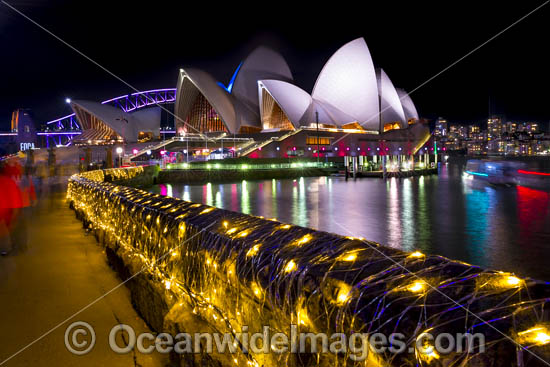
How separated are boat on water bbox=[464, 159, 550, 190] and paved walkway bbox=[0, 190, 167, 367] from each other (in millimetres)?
22354

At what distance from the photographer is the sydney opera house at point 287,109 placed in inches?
2363

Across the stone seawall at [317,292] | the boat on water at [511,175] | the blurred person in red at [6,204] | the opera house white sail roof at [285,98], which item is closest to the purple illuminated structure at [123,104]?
the opera house white sail roof at [285,98]

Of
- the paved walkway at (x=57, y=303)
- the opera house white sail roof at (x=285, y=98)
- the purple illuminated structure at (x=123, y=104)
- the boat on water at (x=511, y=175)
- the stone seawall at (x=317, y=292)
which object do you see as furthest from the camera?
the purple illuminated structure at (x=123, y=104)

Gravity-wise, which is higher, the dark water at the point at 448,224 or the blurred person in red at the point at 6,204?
the blurred person in red at the point at 6,204

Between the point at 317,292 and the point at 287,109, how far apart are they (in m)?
Answer: 60.7

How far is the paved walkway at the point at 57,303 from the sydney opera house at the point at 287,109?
4998 centimetres

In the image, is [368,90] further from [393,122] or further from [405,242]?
[405,242]

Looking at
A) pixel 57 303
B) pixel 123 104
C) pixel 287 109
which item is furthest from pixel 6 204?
pixel 123 104

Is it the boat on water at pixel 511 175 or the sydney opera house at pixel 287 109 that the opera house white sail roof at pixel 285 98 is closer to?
the sydney opera house at pixel 287 109

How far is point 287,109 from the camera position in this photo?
60719 millimetres

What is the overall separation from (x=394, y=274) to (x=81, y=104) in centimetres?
7364

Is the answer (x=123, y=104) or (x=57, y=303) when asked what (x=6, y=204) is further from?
(x=123, y=104)

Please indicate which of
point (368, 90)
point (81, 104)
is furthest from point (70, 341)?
point (81, 104)

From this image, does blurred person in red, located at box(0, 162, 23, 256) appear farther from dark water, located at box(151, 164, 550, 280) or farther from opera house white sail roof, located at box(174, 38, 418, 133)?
opera house white sail roof, located at box(174, 38, 418, 133)
